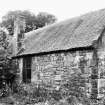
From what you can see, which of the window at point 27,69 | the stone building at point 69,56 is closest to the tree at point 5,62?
the stone building at point 69,56

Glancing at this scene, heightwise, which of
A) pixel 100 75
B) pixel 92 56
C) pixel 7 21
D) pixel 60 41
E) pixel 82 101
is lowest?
pixel 82 101

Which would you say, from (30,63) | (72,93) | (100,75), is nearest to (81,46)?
(100,75)

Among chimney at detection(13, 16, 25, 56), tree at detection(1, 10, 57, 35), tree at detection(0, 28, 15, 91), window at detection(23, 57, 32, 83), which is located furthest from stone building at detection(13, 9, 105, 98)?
tree at detection(1, 10, 57, 35)

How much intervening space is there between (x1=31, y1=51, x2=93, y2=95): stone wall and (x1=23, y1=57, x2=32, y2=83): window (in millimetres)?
572

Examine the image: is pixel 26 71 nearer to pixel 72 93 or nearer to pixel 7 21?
pixel 72 93

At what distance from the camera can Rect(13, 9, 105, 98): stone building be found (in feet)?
38.9

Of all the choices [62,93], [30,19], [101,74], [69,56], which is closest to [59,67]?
[69,56]

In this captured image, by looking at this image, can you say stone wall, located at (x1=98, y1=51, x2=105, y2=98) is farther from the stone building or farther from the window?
the window

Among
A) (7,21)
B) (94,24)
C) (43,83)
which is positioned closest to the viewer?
(94,24)

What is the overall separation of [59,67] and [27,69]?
3655 mm

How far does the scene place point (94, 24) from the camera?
1384cm

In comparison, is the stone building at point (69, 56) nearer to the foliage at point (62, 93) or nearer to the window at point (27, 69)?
the window at point (27, 69)

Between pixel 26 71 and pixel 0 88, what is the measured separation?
2247 millimetres

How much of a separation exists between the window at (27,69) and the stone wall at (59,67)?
572 mm
